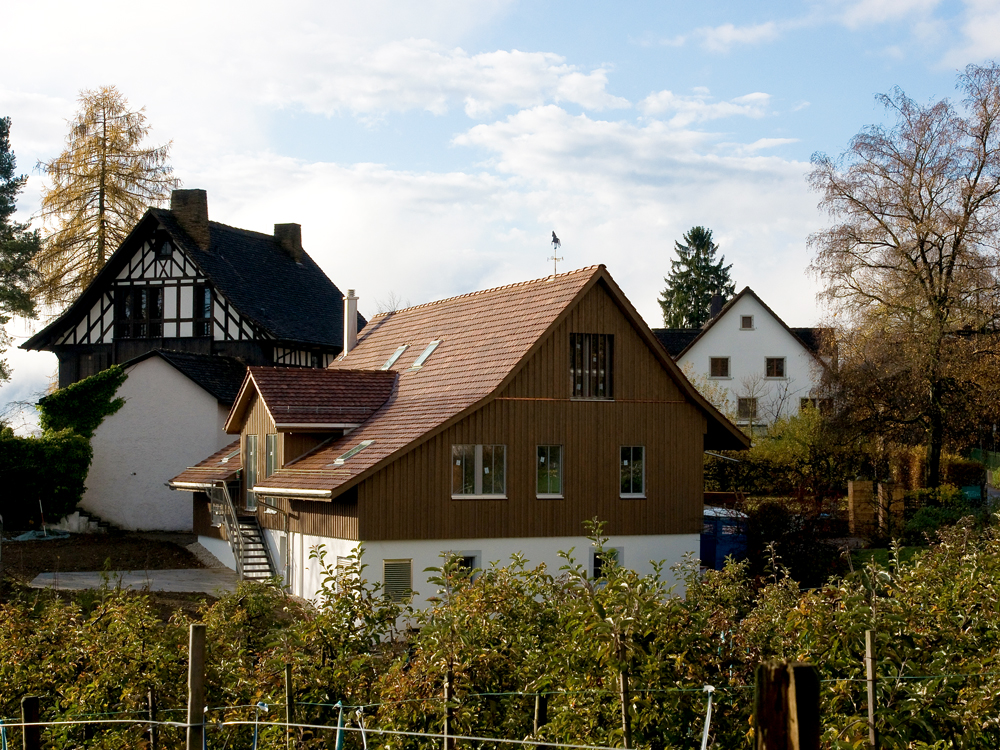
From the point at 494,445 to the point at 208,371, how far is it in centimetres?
1511

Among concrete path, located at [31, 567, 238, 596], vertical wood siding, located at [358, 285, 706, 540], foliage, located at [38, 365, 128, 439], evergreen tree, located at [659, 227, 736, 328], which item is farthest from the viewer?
evergreen tree, located at [659, 227, 736, 328]

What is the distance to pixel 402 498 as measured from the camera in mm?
23047

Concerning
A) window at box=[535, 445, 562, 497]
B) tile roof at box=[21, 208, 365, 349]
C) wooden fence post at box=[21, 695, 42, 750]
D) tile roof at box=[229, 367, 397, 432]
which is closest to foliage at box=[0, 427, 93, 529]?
tile roof at box=[21, 208, 365, 349]

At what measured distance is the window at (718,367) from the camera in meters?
53.0

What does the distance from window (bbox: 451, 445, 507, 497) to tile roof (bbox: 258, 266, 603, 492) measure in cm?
95

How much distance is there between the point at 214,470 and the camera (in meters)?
30.8

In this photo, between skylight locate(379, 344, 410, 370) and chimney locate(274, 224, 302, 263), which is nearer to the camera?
skylight locate(379, 344, 410, 370)

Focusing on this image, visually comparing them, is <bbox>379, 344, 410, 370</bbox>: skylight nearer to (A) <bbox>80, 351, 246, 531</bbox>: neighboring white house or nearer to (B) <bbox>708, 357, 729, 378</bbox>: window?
(A) <bbox>80, 351, 246, 531</bbox>: neighboring white house

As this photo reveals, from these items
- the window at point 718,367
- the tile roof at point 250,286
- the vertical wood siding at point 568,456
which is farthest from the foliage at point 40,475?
the window at point 718,367

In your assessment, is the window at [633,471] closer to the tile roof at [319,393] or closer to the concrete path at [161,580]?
the tile roof at [319,393]

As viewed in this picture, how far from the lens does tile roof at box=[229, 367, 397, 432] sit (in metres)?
25.7

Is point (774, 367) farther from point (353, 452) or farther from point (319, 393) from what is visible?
point (353, 452)

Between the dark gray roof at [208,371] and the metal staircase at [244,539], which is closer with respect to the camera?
the metal staircase at [244,539]

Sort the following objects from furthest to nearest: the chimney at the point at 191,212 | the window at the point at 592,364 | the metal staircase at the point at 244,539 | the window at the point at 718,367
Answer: the window at the point at 718,367
the chimney at the point at 191,212
the metal staircase at the point at 244,539
the window at the point at 592,364
